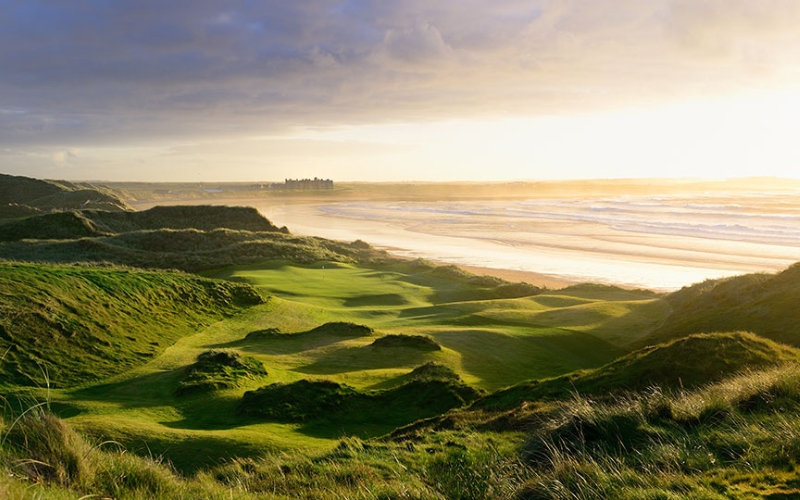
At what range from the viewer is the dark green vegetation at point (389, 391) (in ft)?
22.9

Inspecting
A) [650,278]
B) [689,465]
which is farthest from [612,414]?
[650,278]

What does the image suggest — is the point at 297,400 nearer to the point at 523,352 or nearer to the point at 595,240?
the point at 523,352

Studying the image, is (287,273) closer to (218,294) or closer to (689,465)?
(218,294)

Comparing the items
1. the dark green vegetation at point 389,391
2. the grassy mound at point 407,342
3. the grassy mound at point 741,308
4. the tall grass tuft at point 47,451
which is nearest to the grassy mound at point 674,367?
the dark green vegetation at point 389,391

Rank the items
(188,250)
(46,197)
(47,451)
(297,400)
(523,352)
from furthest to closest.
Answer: (46,197) < (188,250) < (523,352) < (297,400) < (47,451)

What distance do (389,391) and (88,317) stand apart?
444 inches

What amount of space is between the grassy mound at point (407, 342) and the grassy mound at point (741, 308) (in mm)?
8920

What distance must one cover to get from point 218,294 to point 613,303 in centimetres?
1961

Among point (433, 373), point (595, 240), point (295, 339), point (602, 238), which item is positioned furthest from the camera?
point (602, 238)

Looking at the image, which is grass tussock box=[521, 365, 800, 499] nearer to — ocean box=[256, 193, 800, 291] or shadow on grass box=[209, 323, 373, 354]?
shadow on grass box=[209, 323, 373, 354]

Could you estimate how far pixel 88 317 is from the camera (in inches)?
821

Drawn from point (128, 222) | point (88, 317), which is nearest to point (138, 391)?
point (88, 317)

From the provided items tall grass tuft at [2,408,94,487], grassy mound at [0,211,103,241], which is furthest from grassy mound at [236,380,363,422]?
grassy mound at [0,211,103,241]

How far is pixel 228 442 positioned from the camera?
1158 centimetres
